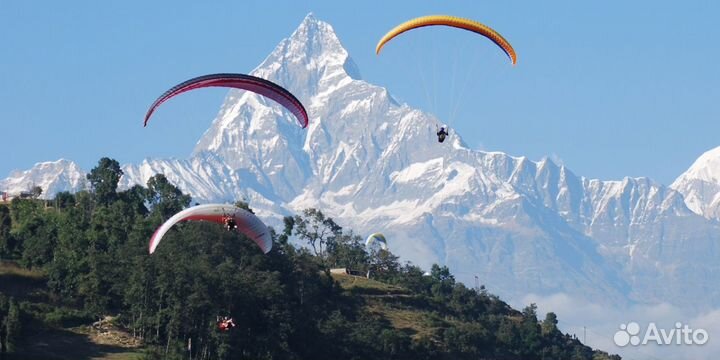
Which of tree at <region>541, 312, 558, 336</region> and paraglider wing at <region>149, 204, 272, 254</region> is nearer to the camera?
paraglider wing at <region>149, 204, 272, 254</region>

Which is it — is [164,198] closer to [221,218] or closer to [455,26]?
[221,218]

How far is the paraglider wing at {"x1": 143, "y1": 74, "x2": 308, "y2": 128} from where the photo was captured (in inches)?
3356

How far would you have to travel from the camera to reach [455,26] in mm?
87312

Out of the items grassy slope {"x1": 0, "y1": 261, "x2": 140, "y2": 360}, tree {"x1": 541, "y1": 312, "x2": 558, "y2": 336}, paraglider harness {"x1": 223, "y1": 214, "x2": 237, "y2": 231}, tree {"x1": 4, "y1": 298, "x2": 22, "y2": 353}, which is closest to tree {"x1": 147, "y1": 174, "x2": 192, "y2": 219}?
grassy slope {"x1": 0, "y1": 261, "x2": 140, "y2": 360}

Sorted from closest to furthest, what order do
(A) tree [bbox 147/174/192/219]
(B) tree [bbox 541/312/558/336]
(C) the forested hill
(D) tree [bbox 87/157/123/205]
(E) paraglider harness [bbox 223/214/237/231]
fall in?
1. (E) paraglider harness [bbox 223/214/237/231]
2. (C) the forested hill
3. (A) tree [bbox 147/174/192/219]
4. (D) tree [bbox 87/157/123/205]
5. (B) tree [bbox 541/312/558/336]

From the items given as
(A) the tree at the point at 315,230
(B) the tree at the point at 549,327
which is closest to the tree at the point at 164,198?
(A) the tree at the point at 315,230

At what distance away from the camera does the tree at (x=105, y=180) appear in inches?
6260

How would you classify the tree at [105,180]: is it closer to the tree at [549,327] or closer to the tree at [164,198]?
the tree at [164,198]

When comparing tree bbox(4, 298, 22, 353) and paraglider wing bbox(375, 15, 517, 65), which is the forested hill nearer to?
tree bbox(4, 298, 22, 353)

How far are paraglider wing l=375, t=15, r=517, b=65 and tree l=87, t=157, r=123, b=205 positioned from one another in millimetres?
73275

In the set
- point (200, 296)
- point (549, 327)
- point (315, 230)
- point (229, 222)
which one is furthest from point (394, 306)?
point (229, 222)

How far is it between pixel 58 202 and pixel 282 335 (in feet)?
163

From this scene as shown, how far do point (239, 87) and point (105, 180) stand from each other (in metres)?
78.6

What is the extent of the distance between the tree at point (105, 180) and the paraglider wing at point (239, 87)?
7221cm
